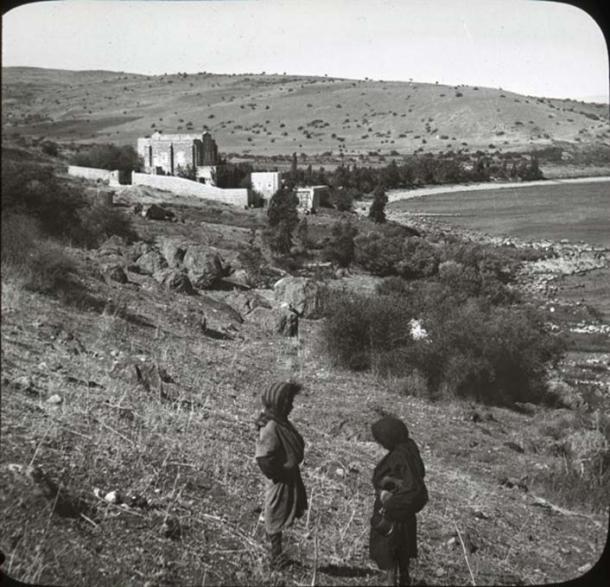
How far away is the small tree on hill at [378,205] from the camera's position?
8.89 metres

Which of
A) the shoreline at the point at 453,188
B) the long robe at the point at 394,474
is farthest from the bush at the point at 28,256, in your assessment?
the shoreline at the point at 453,188

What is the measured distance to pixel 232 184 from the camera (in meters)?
7.05

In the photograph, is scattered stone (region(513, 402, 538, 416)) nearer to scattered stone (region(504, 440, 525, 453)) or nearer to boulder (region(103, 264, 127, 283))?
scattered stone (region(504, 440, 525, 453))

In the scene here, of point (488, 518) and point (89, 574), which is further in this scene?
point (488, 518)

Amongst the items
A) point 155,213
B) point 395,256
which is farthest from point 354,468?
point 155,213

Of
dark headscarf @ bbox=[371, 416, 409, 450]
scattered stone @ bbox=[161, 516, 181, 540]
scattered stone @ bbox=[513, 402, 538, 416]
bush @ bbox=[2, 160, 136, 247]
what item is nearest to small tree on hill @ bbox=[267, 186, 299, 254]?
bush @ bbox=[2, 160, 136, 247]

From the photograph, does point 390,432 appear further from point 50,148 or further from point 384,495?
point 50,148

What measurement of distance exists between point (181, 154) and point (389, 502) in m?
4.19

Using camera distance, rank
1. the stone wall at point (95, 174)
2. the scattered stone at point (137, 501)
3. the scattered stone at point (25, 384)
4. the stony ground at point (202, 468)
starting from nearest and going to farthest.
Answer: the stony ground at point (202, 468) → the scattered stone at point (137, 501) → the scattered stone at point (25, 384) → the stone wall at point (95, 174)

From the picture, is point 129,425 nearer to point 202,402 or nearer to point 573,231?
point 202,402

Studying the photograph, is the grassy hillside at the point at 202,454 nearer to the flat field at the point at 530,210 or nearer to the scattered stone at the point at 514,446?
the scattered stone at the point at 514,446

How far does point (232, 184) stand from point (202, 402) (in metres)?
2.65

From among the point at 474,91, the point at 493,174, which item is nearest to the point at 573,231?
the point at 493,174

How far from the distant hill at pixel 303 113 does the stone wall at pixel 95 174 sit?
32 centimetres
